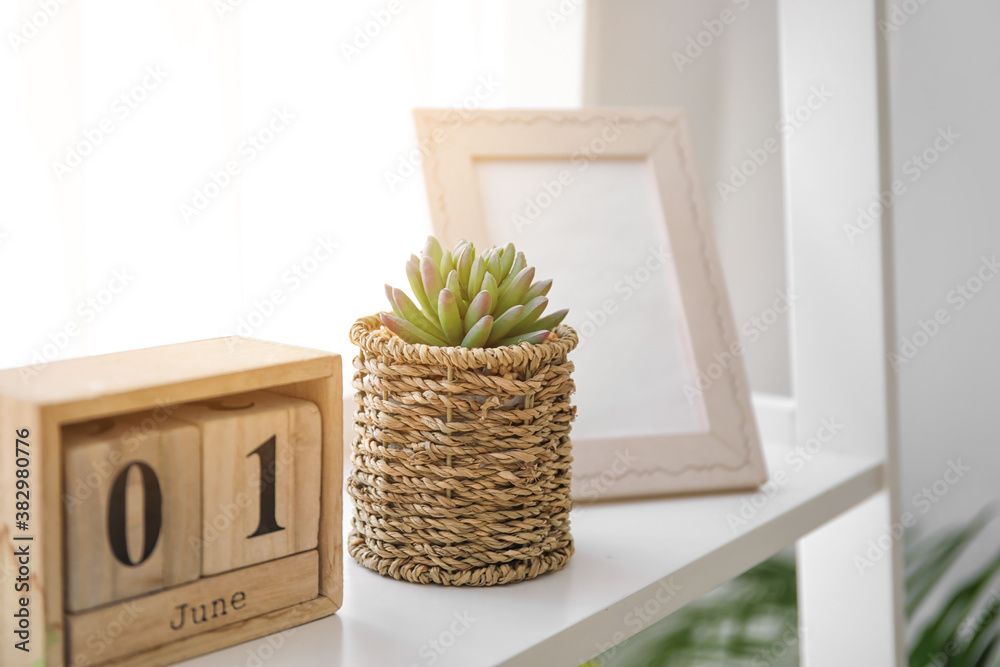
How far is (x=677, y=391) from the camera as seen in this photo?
2.76 feet

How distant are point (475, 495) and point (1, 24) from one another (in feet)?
1.60

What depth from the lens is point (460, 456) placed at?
1.93ft

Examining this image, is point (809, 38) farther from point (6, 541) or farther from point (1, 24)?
point (6, 541)

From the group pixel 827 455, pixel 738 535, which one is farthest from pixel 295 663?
pixel 827 455
